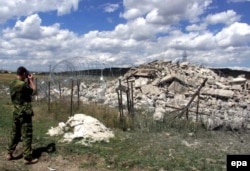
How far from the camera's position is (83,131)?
443 inches

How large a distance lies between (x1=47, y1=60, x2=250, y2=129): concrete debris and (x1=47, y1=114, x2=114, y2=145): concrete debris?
2824 mm

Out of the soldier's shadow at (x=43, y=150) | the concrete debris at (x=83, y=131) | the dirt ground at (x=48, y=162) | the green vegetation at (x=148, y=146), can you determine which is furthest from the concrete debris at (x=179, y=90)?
the dirt ground at (x=48, y=162)

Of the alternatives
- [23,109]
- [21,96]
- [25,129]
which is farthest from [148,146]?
[21,96]

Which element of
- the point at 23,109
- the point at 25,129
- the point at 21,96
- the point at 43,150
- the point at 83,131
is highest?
the point at 21,96

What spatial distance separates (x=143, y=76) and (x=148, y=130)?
1248 centimetres

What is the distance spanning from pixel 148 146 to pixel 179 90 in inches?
462

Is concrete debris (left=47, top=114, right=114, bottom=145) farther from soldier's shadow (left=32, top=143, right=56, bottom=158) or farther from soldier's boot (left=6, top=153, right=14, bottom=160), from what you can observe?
soldier's boot (left=6, top=153, right=14, bottom=160)

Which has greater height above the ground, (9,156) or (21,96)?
(21,96)

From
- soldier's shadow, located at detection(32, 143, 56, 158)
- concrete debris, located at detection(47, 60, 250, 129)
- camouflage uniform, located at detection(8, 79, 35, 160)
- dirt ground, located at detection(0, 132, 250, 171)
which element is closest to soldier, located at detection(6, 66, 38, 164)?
camouflage uniform, located at detection(8, 79, 35, 160)

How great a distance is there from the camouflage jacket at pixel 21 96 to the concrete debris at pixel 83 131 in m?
2.23

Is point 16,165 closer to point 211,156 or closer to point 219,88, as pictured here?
point 211,156

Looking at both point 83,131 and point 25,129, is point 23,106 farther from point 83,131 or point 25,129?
point 83,131

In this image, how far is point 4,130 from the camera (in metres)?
13.0

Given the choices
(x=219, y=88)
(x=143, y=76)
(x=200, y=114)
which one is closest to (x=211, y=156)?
(x=200, y=114)
